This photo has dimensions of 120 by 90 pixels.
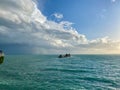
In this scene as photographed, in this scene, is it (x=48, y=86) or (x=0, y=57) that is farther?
(x=0, y=57)

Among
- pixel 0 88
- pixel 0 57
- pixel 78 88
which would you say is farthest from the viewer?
pixel 0 57

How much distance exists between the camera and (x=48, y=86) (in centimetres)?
3888

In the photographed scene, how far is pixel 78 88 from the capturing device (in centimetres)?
3769

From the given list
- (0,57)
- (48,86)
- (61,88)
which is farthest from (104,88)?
(0,57)

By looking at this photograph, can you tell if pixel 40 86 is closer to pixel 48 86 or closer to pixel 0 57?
pixel 48 86

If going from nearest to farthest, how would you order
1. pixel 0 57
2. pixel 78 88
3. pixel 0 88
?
pixel 0 88 → pixel 78 88 → pixel 0 57

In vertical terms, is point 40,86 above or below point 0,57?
below

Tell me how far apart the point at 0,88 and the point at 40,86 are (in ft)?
29.1

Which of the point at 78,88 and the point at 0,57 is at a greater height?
the point at 0,57

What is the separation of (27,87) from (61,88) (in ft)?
25.4

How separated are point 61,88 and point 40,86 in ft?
16.7

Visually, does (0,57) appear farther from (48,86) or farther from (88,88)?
(88,88)

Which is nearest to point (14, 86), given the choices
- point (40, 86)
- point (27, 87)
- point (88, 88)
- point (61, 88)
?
point (27, 87)

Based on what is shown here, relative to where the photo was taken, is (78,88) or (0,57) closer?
(78,88)
